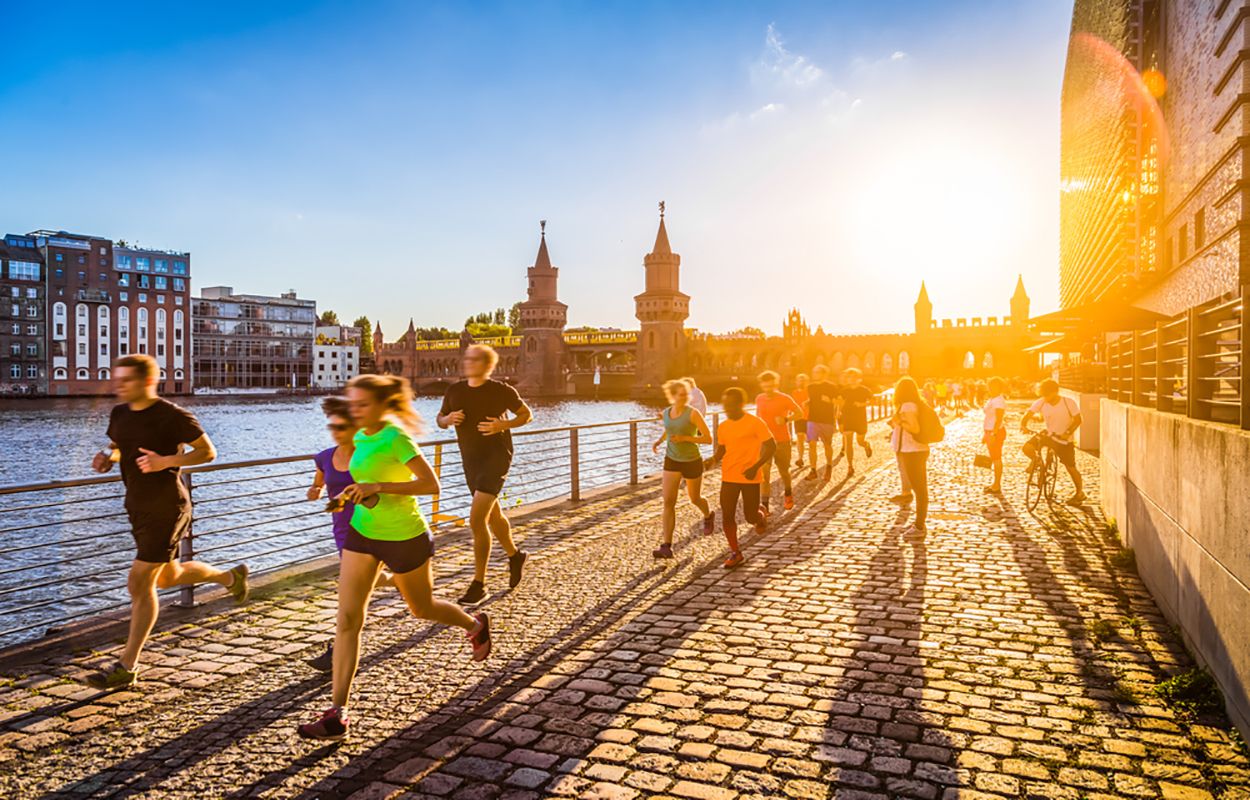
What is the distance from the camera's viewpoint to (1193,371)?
18.6 ft

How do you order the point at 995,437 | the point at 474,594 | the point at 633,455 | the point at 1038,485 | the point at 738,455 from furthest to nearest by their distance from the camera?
the point at 633,455 → the point at 995,437 → the point at 1038,485 → the point at 738,455 → the point at 474,594

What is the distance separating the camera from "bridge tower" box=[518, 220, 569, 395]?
116 meters

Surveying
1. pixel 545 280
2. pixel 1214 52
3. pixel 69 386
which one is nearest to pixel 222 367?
pixel 69 386

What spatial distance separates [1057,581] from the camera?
23.8ft

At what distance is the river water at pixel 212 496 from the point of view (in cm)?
888

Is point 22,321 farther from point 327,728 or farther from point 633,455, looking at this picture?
point 327,728

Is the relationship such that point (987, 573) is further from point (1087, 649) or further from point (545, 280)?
point (545, 280)

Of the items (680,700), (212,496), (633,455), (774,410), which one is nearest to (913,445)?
(774,410)

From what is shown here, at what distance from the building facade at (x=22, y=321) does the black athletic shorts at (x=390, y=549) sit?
107979 millimetres

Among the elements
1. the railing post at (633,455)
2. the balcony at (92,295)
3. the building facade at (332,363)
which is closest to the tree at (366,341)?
the building facade at (332,363)

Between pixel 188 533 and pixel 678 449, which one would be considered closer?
pixel 188 533

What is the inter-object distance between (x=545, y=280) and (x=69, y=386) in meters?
55.4

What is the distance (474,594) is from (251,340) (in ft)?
415

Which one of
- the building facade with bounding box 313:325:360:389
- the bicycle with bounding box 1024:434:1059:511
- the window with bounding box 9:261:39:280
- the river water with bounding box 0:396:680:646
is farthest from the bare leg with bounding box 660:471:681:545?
the building facade with bounding box 313:325:360:389
